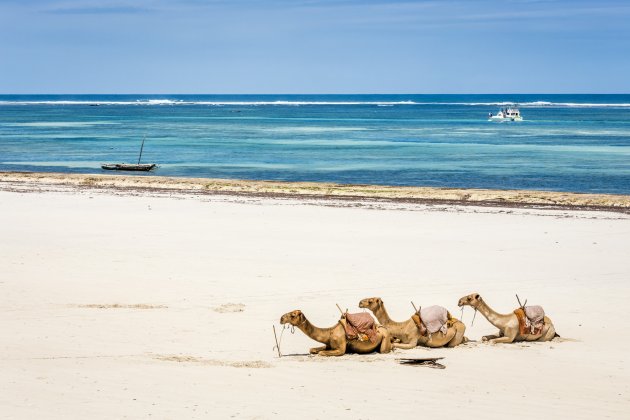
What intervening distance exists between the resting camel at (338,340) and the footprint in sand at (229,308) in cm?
256

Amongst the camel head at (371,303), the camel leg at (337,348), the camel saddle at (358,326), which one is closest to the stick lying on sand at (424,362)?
the camel saddle at (358,326)

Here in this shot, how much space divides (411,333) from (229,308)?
3.26 metres

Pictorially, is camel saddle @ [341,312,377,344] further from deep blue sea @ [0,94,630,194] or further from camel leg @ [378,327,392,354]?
deep blue sea @ [0,94,630,194]

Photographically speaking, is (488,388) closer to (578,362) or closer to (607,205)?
(578,362)

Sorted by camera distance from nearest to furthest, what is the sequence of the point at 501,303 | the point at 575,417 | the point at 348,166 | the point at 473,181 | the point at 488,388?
the point at 575,417 → the point at 488,388 → the point at 501,303 → the point at 473,181 → the point at 348,166

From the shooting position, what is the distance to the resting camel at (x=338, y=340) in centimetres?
1123

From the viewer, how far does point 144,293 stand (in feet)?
48.8

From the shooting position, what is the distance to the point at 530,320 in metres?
12.0

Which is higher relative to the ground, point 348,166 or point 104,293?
point 348,166

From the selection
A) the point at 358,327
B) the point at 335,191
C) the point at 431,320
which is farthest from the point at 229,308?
the point at 335,191

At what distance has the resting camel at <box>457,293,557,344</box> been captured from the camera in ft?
39.3

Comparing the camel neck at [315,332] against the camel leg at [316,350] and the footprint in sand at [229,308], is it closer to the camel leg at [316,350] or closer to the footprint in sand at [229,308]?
the camel leg at [316,350]

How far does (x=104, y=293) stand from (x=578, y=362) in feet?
23.9

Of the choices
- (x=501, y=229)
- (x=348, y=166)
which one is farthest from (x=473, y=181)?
(x=501, y=229)
